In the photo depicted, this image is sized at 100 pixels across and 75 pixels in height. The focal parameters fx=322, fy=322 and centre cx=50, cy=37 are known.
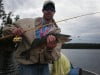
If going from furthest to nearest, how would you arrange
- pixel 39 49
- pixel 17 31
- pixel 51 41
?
1. pixel 39 49
2. pixel 17 31
3. pixel 51 41

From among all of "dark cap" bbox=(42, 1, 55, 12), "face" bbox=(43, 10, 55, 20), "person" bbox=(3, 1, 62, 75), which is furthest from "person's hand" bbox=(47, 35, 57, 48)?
"dark cap" bbox=(42, 1, 55, 12)

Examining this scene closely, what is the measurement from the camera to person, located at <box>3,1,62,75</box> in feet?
17.7

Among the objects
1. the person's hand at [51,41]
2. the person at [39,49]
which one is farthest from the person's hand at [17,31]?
the person's hand at [51,41]

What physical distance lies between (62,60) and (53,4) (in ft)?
5.31

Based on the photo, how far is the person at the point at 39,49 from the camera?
5.39 metres

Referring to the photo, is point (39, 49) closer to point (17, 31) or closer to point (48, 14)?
point (17, 31)

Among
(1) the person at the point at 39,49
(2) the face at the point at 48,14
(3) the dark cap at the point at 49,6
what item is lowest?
(1) the person at the point at 39,49

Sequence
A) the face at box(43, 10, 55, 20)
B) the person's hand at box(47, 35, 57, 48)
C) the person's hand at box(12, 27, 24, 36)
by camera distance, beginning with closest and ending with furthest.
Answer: the person's hand at box(47, 35, 57, 48)
the person's hand at box(12, 27, 24, 36)
the face at box(43, 10, 55, 20)

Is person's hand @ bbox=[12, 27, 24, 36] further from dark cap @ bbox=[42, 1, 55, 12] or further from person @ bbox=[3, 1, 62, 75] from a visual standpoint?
dark cap @ bbox=[42, 1, 55, 12]

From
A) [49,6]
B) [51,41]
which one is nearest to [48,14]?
[49,6]

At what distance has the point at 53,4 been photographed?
5496 mm

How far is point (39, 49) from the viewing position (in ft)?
17.9

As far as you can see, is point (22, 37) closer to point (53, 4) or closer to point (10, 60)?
point (53, 4)

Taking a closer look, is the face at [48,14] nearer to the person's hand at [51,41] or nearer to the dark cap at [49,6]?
the dark cap at [49,6]
